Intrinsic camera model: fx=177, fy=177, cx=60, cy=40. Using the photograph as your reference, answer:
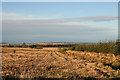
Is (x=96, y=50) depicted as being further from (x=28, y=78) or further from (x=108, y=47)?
(x=28, y=78)

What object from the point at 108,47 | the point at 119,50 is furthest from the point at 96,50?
the point at 119,50

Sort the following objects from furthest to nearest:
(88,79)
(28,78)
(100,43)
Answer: (100,43)
(88,79)
(28,78)

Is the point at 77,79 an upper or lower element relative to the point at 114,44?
lower

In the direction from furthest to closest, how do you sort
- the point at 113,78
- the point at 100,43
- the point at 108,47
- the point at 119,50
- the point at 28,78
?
the point at 100,43
the point at 108,47
the point at 119,50
the point at 113,78
the point at 28,78

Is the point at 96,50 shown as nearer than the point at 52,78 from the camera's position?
No

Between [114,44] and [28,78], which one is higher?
[114,44]

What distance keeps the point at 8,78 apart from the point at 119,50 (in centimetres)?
1501

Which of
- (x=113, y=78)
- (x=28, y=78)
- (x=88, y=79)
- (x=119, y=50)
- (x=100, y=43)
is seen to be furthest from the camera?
(x=100, y=43)

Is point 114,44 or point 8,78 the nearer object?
point 8,78

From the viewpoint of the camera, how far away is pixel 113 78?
27.7 ft

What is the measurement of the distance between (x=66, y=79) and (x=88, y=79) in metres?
1.07

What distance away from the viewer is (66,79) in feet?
24.7

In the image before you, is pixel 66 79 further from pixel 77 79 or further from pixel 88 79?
pixel 88 79

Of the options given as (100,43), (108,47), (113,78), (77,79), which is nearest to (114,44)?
(108,47)
